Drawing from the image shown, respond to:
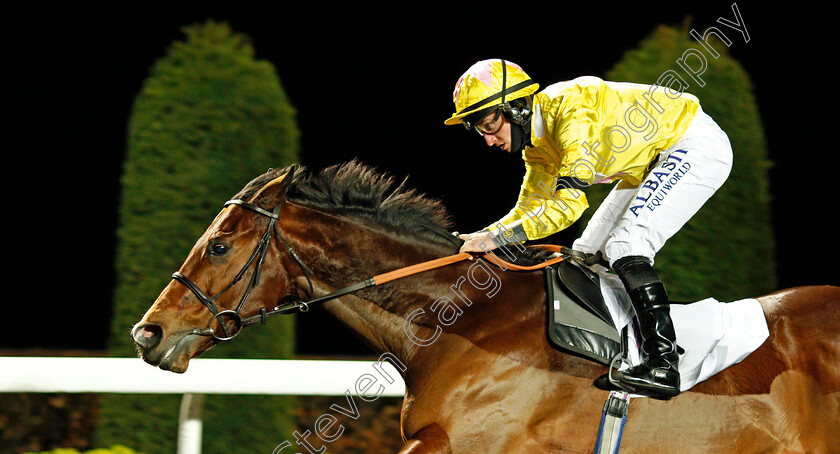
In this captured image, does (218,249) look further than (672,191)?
No

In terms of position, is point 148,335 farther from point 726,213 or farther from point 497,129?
point 726,213

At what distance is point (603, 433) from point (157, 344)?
1.58 metres

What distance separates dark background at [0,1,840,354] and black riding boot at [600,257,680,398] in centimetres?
399

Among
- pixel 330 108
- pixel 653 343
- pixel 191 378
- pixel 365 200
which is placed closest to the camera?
pixel 653 343

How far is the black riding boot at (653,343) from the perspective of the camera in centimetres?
257

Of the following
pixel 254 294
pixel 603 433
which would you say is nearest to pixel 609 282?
pixel 603 433

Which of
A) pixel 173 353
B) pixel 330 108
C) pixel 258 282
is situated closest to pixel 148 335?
pixel 173 353

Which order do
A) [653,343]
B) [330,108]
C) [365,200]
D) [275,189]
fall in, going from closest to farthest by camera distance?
[653,343]
[275,189]
[365,200]
[330,108]

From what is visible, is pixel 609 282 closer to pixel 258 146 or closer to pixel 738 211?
pixel 738 211

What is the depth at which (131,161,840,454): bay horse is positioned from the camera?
2621mm

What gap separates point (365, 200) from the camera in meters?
2.92

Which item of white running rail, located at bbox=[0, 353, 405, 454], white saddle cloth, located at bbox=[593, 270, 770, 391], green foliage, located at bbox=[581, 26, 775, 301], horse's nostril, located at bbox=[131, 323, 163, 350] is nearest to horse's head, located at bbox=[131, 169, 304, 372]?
horse's nostril, located at bbox=[131, 323, 163, 350]

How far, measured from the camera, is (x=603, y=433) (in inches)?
102

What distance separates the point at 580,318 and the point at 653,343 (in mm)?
261
